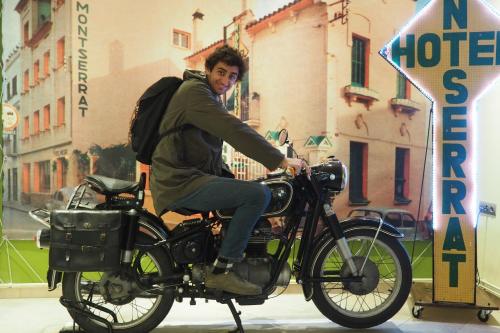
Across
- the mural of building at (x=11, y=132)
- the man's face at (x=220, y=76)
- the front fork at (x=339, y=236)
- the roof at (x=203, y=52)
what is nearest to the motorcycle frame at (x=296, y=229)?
the front fork at (x=339, y=236)

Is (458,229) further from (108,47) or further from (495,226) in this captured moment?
(108,47)

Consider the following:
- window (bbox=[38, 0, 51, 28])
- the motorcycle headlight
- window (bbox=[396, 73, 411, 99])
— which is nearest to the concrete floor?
the motorcycle headlight

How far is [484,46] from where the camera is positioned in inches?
115

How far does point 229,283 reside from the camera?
2.41 meters

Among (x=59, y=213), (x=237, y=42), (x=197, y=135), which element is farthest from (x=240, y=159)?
(x=59, y=213)

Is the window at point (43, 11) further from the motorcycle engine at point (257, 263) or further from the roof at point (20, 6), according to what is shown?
the motorcycle engine at point (257, 263)

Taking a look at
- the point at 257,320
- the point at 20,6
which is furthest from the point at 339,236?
the point at 20,6

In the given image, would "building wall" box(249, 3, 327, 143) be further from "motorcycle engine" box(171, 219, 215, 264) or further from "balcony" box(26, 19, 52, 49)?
"balcony" box(26, 19, 52, 49)

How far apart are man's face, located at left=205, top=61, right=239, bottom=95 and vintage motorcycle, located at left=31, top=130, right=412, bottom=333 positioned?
611 mm

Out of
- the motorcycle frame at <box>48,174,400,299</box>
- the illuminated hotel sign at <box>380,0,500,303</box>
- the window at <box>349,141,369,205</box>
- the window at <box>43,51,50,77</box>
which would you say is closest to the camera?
the motorcycle frame at <box>48,174,400,299</box>

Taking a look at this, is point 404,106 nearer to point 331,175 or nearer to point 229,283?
point 331,175

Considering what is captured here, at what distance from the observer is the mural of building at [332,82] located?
12.0 ft

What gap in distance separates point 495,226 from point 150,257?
2594mm

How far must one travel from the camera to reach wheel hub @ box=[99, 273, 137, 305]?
250 centimetres
